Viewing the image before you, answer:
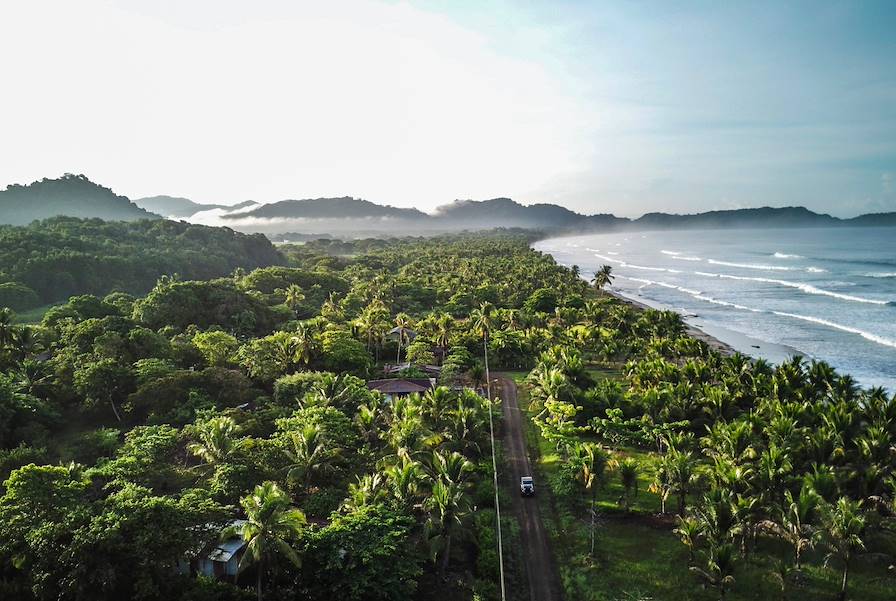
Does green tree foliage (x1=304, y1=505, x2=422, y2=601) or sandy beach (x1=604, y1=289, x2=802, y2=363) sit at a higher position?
green tree foliage (x1=304, y1=505, x2=422, y2=601)

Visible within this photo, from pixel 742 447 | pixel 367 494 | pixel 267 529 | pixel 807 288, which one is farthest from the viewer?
pixel 807 288

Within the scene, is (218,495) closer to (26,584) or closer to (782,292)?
(26,584)

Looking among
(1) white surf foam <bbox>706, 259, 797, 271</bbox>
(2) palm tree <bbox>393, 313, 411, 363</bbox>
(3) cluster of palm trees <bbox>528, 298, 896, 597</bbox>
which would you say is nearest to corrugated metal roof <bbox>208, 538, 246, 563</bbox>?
(3) cluster of palm trees <bbox>528, 298, 896, 597</bbox>

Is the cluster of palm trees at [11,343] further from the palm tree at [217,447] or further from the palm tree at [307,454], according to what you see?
the palm tree at [307,454]

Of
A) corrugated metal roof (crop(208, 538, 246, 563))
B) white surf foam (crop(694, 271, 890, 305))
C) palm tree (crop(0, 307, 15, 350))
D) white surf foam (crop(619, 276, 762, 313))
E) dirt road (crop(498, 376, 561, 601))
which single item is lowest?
dirt road (crop(498, 376, 561, 601))

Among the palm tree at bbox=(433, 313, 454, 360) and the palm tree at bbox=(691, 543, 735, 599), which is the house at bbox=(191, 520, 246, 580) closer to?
the palm tree at bbox=(691, 543, 735, 599)

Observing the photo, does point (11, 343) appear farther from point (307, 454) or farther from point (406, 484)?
point (406, 484)

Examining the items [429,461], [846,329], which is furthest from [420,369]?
[846,329]

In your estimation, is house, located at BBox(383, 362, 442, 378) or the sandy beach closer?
house, located at BBox(383, 362, 442, 378)
